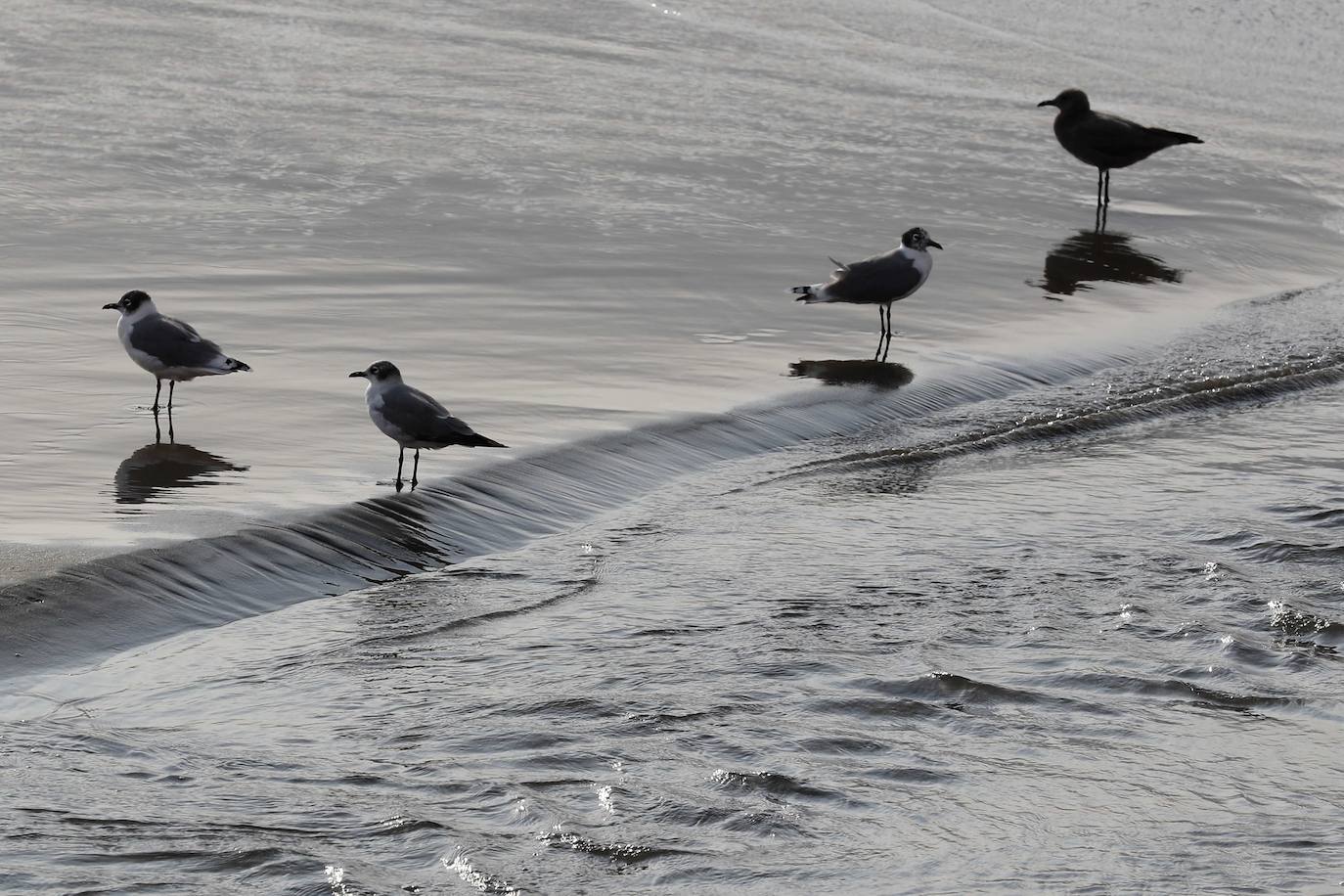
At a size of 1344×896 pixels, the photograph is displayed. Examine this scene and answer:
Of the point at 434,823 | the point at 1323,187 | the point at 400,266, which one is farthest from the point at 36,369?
the point at 1323,187

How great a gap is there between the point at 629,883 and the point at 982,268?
8936 millimetres

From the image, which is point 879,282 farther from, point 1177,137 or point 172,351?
point 1177,137

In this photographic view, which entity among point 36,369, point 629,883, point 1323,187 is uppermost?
point 1323,187

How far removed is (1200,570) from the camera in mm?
7789

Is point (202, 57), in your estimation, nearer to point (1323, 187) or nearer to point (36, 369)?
point (36, 369)

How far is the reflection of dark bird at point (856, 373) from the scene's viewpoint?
421 inches

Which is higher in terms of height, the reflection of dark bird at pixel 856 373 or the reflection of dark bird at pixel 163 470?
the reflection of dark bird at pixel 856 373

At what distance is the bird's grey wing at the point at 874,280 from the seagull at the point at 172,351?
3924 mm

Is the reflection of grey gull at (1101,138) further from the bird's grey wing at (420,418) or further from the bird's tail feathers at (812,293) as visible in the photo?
the bird's grey wing at (420,418)

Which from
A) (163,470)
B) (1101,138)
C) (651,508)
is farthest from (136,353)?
(1101,138)

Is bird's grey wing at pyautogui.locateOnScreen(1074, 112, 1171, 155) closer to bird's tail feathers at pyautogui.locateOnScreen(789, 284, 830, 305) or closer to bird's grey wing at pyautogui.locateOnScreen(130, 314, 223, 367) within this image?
bird's tail feathers at pyautogui.locateOnScreen(789, 284, 830, 305)

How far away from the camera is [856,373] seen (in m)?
10.9

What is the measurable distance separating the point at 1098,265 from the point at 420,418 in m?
7.08

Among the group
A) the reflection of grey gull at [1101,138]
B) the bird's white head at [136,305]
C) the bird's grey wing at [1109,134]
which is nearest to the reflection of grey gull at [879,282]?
the bird's white head at [136,305]
